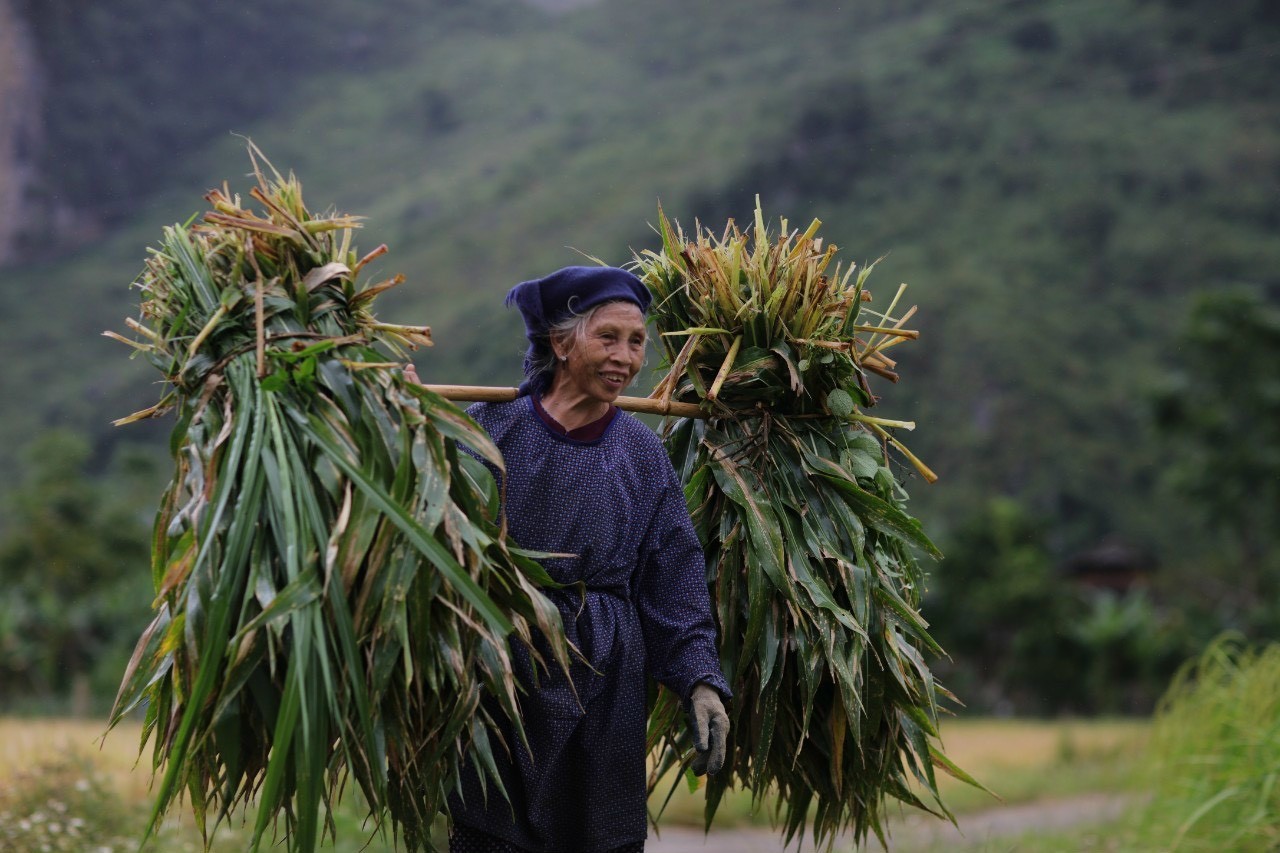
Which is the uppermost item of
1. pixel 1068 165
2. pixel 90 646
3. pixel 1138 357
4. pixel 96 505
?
pixel 1068 165

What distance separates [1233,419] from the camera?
22547 mm

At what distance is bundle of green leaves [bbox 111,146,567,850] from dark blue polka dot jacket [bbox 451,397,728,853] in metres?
0.13

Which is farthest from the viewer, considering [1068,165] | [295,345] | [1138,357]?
[1068,165]

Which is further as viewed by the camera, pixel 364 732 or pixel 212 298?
pixel 212 298

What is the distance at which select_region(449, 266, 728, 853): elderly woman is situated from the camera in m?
2.89

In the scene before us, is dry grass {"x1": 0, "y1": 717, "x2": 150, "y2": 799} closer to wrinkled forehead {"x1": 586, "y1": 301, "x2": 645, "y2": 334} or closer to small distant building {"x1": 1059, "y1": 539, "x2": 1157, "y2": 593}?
wrinkled forehead {"x1": 586, "y1": 301, "x2": 645, "y2": 334}

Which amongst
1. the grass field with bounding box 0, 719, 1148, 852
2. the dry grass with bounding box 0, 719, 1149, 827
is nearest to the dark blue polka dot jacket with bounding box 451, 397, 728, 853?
the grass field with bounding box 0, 719, 1148, 852

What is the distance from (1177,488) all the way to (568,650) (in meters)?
21.8

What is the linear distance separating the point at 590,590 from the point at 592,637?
0.11 metres

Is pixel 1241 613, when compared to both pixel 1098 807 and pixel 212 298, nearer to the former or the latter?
pixel 1098 807

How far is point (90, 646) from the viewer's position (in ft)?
57.8

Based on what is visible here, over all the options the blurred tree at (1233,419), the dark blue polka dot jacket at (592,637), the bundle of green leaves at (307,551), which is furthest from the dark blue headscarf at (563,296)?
the blurred tree at (1233,419)

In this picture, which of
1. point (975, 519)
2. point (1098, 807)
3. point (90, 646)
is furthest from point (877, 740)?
point (975, 519)

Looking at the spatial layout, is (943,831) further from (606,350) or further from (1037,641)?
(1037,641)
